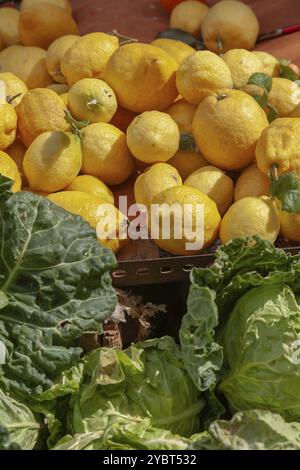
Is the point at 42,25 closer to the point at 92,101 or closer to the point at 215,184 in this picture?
the point at 92,101

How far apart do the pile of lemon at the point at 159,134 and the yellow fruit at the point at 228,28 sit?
342 mm

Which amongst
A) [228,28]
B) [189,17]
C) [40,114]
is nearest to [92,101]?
[40,114]

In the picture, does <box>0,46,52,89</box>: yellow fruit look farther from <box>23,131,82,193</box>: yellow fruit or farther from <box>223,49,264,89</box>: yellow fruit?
<box>223,49,264,89</box>: yellow fruit

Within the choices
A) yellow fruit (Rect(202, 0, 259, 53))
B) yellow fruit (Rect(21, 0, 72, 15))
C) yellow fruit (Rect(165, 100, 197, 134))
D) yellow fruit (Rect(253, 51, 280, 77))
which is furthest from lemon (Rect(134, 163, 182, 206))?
yellow fruit (Rect(21, 0, 72, 15))

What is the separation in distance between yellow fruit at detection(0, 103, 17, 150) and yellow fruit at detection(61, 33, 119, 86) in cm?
32

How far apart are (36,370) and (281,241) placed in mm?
846

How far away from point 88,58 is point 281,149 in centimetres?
86

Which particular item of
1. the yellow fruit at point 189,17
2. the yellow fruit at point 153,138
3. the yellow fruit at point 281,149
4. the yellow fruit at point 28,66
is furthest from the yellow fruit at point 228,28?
the yellow fruit at point 281,149

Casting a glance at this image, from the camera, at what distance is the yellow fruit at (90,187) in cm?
198

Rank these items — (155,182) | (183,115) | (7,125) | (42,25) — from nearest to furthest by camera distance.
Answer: (155,182), (7,125), (183,115), (42,25)

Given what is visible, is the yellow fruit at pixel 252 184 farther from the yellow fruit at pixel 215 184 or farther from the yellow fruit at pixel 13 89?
the yellow fruit at pixel 13 89

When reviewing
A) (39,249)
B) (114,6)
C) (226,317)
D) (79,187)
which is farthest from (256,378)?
(114,6)

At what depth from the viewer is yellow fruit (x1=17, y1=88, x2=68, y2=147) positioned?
207 centimetres

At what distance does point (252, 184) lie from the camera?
6.28 feet
